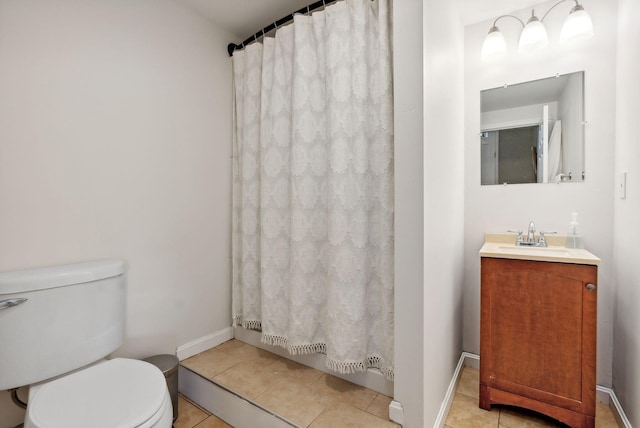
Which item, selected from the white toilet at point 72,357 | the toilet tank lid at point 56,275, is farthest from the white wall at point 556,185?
the toilet tank lid at point 56,275

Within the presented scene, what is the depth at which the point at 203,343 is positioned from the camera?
6.15 ft

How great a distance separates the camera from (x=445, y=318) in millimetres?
1480

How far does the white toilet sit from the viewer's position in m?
0.91

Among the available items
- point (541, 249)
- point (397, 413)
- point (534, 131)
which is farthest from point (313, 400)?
point (534, 131)

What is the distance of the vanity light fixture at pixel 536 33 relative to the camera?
1548mm

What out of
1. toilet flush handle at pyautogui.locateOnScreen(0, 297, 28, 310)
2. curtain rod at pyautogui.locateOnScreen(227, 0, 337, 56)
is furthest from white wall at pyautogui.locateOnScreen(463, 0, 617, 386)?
toilet flush handle at pyautogui.locateOnScreen(0, 297, 28, 310)

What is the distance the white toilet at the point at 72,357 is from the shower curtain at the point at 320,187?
0.76 metres

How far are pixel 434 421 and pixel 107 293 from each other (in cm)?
156

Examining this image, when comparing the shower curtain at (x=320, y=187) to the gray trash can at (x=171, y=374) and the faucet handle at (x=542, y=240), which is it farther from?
the faucet handle at (x=542, y=240)

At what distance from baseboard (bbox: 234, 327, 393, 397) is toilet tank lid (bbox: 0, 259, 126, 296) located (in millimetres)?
953

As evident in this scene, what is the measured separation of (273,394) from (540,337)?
4.38ft

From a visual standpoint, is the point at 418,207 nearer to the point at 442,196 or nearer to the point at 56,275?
the point at 442,196

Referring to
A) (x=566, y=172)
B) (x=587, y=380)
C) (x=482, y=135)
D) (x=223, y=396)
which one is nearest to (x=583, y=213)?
(x=566, y=172)

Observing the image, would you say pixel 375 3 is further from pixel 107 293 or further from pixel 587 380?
pixel 587 380
